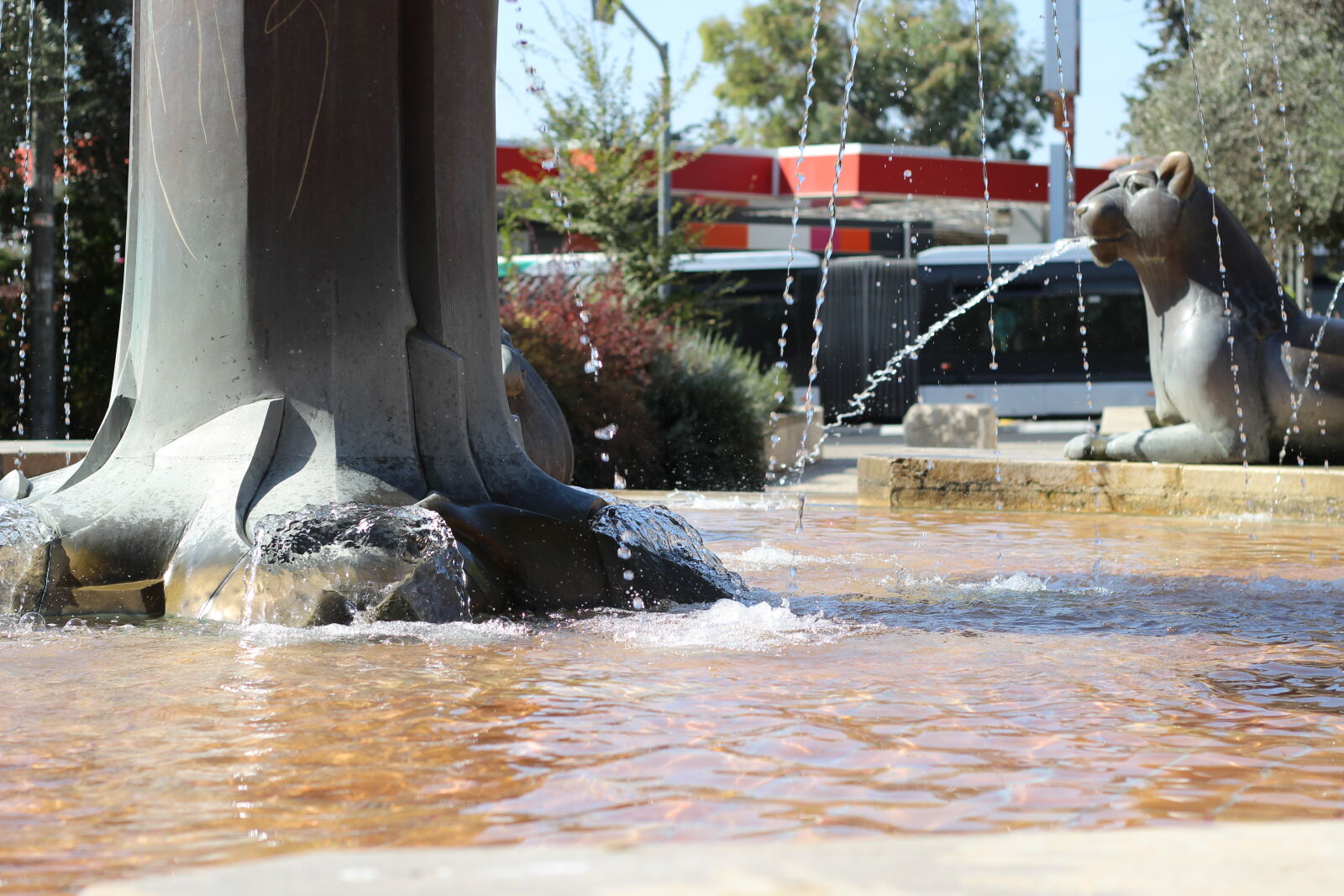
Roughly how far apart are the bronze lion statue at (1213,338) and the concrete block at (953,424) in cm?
972

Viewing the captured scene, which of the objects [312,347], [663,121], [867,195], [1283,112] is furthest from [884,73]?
[312,347]

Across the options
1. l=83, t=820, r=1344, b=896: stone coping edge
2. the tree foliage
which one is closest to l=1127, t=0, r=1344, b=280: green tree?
the tree foliage

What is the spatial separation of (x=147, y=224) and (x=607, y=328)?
9.92 metres

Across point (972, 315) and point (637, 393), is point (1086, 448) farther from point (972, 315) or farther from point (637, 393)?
point (972, 315)

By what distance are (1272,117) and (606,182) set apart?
1181 centimetres

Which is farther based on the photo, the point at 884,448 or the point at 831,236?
the point at 884,448

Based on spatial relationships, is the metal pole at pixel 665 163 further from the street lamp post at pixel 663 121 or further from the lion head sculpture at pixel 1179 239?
the lion head sculpture at pixel 1179 239

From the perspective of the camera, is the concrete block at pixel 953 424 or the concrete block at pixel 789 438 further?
the concrete block at pixel 953 424

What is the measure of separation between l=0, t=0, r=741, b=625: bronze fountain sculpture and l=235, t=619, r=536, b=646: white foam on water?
0.63ft

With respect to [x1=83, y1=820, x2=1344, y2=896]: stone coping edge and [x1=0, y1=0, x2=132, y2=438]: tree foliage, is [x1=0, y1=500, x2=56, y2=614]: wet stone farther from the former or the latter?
[x1=0, y1=0, x2=132, y2=438]: tree foliage

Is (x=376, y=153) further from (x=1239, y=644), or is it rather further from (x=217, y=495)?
(x=1239, y=644)

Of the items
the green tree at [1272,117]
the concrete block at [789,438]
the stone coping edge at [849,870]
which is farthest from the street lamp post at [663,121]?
the stone coping edge at [849,870]

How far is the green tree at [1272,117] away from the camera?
23969mm

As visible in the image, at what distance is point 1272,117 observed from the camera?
25047 mm
